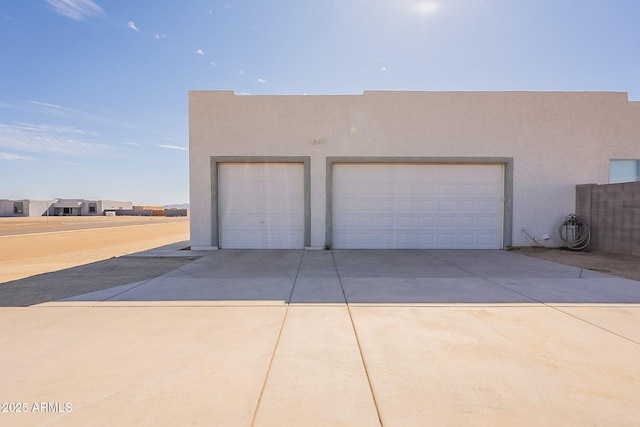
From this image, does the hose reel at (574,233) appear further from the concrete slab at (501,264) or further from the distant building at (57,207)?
the distant building at (57,207)

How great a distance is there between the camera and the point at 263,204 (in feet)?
33.4

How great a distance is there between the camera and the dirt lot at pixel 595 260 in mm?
6648

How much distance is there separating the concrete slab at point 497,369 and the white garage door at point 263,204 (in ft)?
21.6

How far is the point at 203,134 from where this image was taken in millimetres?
9984

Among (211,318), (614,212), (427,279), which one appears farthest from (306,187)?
(614,212)

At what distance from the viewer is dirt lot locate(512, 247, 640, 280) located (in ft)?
21.8

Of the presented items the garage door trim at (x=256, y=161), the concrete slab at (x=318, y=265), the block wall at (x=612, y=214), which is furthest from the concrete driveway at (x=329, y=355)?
the block wall at (x=612, y=214)

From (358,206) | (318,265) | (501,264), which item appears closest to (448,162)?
(358,206)

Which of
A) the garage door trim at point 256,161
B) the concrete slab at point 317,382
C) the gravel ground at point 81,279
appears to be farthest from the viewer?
the garage door trim at point 256,161

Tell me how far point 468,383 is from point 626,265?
323 inches

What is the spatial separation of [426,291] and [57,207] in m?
85.3

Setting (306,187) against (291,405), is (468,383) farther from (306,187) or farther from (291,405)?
(306,187)

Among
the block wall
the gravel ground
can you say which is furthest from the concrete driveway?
the block wall

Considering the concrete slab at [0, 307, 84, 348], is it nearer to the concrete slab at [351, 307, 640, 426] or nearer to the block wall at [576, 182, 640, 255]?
the concrete slab at [351, 307, 640, 426]
